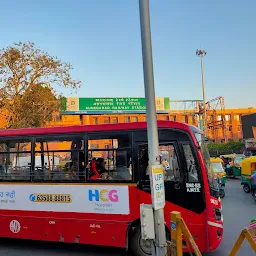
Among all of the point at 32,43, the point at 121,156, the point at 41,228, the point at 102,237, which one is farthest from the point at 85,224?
the point at 32,43

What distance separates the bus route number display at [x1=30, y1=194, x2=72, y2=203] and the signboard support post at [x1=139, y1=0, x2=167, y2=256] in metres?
2.84

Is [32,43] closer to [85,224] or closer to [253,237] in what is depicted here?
[85,224]

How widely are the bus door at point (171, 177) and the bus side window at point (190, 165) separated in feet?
0.41

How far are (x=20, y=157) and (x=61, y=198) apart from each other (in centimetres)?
156

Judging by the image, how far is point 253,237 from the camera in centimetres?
414

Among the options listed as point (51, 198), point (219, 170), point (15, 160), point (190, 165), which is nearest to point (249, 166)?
point (219, 170)

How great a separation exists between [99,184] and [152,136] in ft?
7.86

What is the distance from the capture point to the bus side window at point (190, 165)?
5.79m

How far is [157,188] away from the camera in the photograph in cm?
423

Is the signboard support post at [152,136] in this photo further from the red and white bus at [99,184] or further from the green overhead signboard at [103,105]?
the green overhead signboard at [103,105]

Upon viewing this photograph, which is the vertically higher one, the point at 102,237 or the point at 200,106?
the point at 200,106

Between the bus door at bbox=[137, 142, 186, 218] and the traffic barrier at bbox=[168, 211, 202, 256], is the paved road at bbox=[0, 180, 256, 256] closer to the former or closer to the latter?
the bus door at bbox=[137, 142, 186, 218]

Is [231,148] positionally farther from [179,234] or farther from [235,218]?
[179,234]

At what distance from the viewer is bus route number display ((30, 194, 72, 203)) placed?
21.4ft
